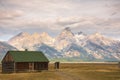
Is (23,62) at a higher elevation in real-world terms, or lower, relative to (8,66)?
higher

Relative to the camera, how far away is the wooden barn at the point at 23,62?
91200mm

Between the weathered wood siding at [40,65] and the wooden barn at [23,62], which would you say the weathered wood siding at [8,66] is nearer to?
the wooden barn at [23,62]

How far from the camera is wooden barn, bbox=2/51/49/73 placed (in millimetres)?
91200

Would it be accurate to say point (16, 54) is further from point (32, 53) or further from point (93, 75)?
point (93, 75)

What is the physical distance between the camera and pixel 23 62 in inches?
3615

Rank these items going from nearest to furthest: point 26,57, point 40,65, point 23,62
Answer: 1. point 23,62
2. point 26,57
3. point 40,65

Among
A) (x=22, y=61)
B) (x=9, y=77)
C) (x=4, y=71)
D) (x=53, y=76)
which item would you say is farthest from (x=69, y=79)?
(x=4, y=71)

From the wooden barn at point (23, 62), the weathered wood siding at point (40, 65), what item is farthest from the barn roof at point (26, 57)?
the weathered wood siding at point (40, 65)

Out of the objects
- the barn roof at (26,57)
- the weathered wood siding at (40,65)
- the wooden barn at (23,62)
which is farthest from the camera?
the weathered wood siding at (40,65)

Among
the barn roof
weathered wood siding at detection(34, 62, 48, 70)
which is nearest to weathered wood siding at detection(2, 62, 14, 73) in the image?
the barn roof

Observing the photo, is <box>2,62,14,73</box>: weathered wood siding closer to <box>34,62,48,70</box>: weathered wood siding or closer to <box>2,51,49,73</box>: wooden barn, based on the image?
<box>2,51,49,73</box>: wooden barn

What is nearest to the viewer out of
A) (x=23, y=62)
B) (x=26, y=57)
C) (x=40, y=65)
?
(x=23, y=62)

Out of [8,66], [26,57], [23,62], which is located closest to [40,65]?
[26,57]

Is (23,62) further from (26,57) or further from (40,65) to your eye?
(40,65)
